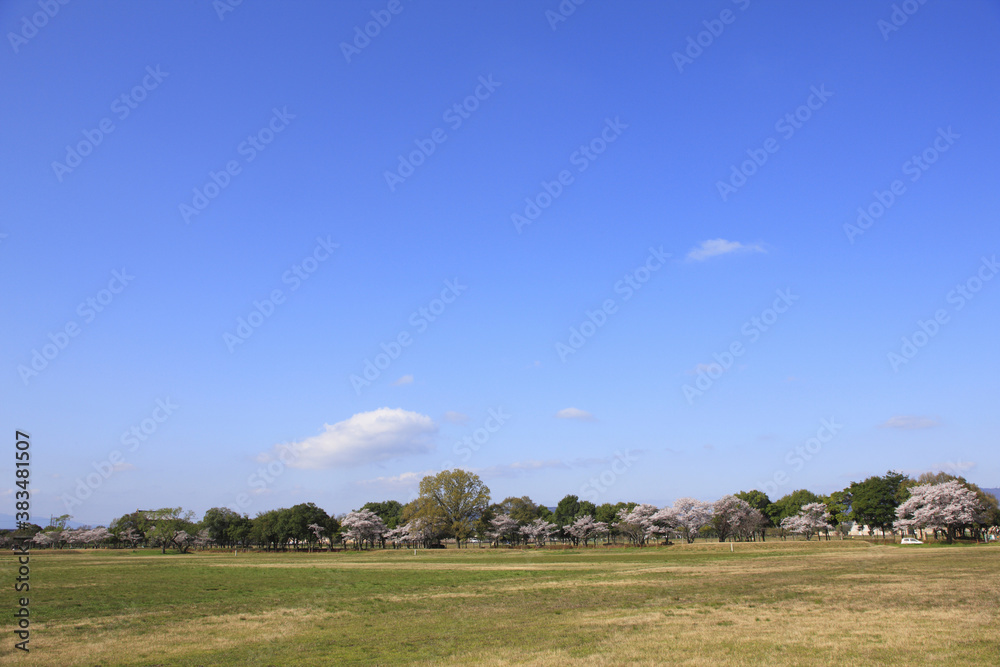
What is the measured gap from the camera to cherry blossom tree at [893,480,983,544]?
7481 cm

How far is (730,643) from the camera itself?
607 inches

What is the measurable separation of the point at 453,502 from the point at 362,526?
74.0 ft

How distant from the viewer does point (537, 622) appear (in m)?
19.4

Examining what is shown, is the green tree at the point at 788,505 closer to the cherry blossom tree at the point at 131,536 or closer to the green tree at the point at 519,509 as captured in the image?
the green tree at the point at 519,509

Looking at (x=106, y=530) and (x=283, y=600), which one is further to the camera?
(x=106, y=530)

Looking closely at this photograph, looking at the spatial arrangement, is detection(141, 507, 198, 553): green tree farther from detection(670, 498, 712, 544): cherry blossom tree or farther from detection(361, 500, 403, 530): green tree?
detection(670, 498, 712, 544): cherry blossom tree

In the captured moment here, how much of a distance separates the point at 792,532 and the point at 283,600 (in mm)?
112369

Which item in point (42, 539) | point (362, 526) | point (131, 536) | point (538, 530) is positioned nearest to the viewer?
point (538, 530)

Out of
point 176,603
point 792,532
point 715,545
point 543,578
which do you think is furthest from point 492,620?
point 792,532

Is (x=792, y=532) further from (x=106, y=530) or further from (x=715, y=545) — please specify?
(x=106, y=530)

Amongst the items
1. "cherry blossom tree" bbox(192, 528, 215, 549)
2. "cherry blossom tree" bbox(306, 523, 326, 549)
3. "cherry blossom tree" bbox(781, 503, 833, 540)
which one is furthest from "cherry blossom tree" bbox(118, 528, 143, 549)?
"cherry blossom tree" bbox(781, 503, 833, 540)

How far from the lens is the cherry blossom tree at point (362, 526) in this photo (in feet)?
380

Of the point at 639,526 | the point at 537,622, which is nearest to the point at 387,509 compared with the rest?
the point at 639,526

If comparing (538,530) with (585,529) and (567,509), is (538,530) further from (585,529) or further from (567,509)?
(567,509)
